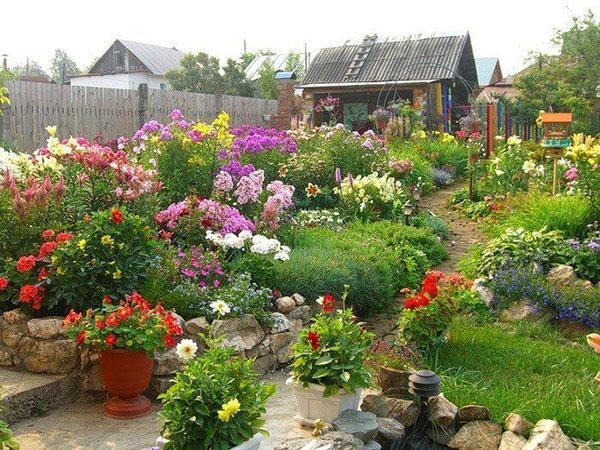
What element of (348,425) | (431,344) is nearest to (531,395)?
(431,344)

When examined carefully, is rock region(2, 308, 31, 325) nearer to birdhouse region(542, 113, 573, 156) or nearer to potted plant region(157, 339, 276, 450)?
potted plant region(157, 339, 276, 450)

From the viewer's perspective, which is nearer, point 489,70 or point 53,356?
point 53,356

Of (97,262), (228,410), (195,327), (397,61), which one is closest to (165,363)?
(195,327)

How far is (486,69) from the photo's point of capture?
4109 cm

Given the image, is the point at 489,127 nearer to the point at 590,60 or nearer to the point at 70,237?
the point at 70,237

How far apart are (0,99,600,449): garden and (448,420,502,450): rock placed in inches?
0.5

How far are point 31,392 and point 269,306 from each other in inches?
81.3

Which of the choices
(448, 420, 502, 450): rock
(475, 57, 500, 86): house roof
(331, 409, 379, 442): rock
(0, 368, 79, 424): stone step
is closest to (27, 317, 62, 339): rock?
(0, 368, 79, 424): stone step

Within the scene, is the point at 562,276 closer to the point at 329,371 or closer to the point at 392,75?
the point at 329,371

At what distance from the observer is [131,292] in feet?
18.2

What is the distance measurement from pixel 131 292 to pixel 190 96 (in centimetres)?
1115

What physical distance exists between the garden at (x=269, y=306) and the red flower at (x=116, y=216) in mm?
15

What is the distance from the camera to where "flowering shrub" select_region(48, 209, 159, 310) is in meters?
5.32

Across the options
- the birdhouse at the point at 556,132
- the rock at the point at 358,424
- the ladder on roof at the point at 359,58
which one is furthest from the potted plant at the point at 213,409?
the ladder on roof at the point at 359,58
